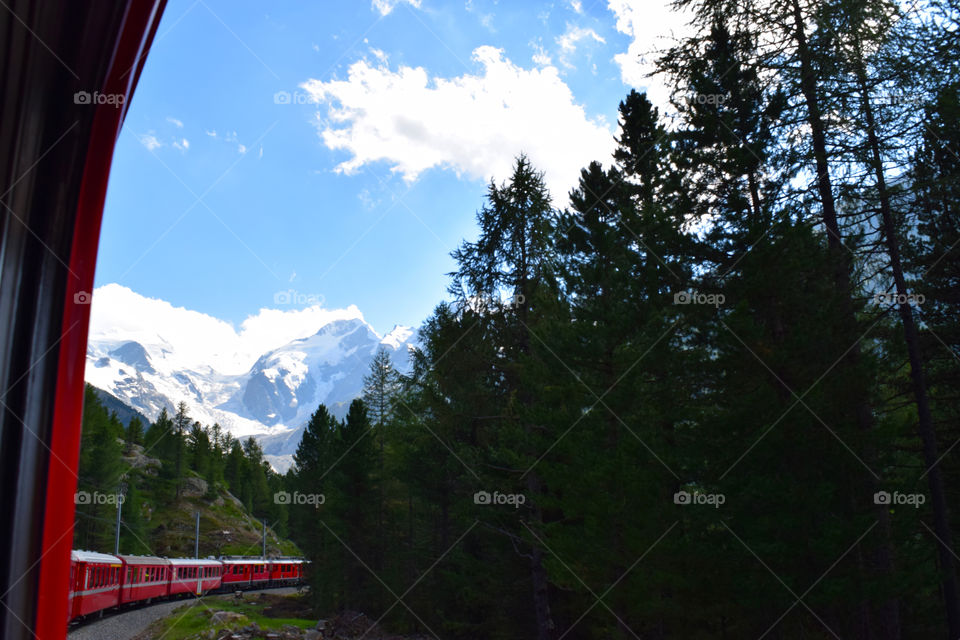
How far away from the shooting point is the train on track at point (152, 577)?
21.7 meters

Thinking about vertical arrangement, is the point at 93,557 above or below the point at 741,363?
below

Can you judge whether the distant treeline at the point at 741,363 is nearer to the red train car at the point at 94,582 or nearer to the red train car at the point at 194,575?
the red train car at the point at 94,582

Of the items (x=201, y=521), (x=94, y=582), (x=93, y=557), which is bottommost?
(x=201, y=521)

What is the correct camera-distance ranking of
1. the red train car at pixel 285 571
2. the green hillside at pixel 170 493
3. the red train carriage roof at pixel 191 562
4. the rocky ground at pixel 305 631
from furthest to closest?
the red train car at pixel 285 571
the green hillside at pixel 170 493
the red train carriage roof at pixel 191 562
the rocky ground at pixel 305 631

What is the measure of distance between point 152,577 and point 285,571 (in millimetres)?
27365

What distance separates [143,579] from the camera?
30.9 metres

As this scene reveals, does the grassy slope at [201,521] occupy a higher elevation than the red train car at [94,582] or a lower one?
lower

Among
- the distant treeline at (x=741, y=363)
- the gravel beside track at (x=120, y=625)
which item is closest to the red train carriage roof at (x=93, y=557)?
the gravel beside track at (x=120, y=625)

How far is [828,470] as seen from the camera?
958 cm

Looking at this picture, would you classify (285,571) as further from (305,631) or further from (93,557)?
(93,557)

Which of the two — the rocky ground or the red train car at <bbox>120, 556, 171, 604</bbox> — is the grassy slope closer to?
the red train car at <bbox>120, 556, 171, 604</bbox>

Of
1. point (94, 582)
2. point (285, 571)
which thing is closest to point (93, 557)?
point (94, 582)

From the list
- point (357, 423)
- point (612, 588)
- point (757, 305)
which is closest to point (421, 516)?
point (357, 423)

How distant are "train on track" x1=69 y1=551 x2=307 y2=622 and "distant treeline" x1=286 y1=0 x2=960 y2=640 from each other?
9.40 metres
